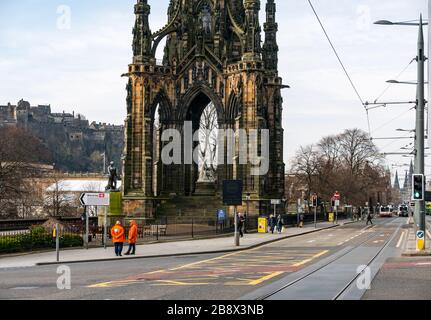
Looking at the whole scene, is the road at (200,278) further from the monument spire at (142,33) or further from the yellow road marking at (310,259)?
the monument spire at (142,33)

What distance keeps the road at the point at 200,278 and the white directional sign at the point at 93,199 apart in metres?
5.12

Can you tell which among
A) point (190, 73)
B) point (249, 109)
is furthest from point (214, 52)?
point (249, 109)

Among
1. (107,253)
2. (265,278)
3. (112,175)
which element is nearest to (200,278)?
(265,278)

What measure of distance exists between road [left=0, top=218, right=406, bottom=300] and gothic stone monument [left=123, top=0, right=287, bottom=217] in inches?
1280

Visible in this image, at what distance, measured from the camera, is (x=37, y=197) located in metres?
80.8

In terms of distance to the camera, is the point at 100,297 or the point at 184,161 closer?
the point at 100,297

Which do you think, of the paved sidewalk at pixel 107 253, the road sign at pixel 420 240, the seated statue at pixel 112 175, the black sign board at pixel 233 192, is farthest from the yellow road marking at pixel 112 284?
the seated statue at pixel 112 175

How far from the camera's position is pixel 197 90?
67.0 metres

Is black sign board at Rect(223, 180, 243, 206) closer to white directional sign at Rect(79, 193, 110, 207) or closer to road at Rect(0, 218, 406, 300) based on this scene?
white directional sign at Rect(79, 193, 110, 207)

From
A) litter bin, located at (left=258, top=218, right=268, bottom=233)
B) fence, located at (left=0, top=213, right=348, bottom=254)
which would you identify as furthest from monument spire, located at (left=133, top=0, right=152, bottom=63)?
litter bin, located at (left=258, top=218, right=268, bottom=233)

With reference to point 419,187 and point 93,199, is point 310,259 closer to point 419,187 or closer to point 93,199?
point 419,187

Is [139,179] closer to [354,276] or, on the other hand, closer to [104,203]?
[104,203]

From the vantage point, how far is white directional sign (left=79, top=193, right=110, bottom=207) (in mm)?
32812

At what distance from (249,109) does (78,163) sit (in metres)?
131
